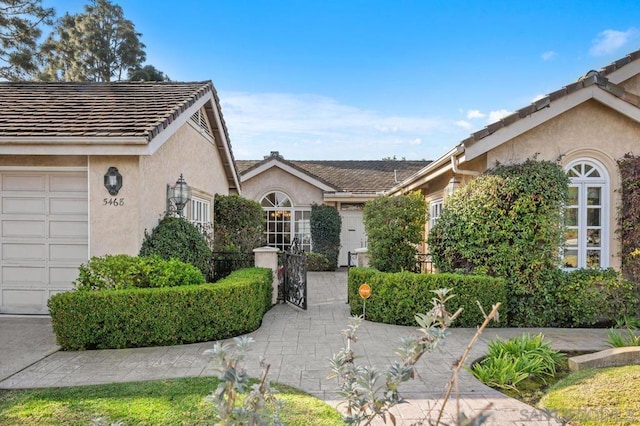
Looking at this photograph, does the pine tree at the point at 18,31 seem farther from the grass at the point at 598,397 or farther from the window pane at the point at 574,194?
the grass at the point at 598,397

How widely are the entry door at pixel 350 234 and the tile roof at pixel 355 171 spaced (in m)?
1.32

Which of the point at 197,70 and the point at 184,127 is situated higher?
the point at 197,70

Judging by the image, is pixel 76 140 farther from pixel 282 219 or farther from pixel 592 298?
pixel 282 219

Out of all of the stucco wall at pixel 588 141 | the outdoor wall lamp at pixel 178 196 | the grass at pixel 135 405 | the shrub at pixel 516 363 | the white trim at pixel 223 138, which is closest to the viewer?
the grass at pixel 135 405

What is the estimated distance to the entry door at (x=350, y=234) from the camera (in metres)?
19.0

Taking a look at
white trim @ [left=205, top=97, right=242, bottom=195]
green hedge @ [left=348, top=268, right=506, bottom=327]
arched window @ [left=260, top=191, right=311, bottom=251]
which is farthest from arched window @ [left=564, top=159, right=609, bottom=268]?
arched window @ [left=260, top=191, right=311, bottom=251]

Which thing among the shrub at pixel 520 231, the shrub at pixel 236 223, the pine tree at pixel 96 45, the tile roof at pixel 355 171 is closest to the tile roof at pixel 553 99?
the shrub at pixel 520 231

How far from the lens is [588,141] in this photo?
337 inches

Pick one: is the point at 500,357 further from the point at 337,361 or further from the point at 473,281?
the point at 337,361

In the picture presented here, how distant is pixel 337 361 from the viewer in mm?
2609

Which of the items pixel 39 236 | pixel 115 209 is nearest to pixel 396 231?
pixel 115 209

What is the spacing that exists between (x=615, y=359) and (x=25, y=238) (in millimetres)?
10987

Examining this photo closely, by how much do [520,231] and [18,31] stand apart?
31009 millimetres

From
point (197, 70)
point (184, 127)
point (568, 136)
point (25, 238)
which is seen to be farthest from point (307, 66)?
point (25, 238)
